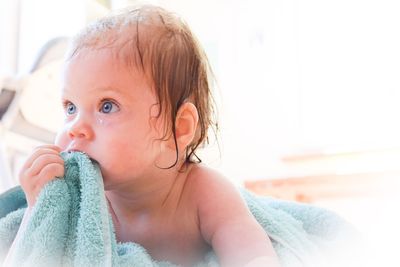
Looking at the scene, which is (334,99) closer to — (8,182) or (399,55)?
(399,55)

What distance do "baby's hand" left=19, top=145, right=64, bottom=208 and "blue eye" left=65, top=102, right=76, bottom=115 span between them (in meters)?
0.08

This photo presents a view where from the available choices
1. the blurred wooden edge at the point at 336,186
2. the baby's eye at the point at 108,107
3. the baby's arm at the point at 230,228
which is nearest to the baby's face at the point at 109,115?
the baby's eye at the point at 108,107

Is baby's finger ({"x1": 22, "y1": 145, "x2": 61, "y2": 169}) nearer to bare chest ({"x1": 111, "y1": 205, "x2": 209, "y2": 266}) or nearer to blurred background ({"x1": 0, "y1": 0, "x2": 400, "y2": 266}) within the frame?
bare chest ({"x1": 111, "y1": 205, "x2": 209, "y2": 266})

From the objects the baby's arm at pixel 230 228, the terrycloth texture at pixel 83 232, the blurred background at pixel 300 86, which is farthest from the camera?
the blurred background at pixel 300 86

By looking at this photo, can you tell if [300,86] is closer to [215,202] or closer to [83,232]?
[215,202]

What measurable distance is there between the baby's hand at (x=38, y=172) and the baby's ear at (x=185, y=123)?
0.59ft

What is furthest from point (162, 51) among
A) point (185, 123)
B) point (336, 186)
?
point (336, 186)

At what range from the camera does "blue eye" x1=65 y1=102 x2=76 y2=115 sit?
645mm

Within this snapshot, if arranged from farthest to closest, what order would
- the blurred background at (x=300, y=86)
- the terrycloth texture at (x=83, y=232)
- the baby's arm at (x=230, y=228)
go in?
the blurred background at (x=300, y=86) < the baby's arm at (x=230, y=228) < the terrycloth texture at (x=83, y=232)

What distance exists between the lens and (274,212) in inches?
30.6

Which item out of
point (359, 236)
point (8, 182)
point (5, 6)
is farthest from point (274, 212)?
point (5, 6)

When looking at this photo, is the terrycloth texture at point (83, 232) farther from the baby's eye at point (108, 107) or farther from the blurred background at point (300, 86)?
the blurred background at point (300, 86)

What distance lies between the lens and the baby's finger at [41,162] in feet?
1.84

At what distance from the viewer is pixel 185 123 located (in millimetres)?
708
